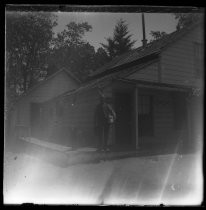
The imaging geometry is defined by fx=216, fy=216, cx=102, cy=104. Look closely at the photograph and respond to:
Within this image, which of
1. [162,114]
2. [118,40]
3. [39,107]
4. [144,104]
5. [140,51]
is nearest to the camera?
[118,40]

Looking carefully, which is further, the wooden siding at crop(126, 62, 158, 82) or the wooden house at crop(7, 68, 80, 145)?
the wooden siding at crop(126, 62, 158, 82)

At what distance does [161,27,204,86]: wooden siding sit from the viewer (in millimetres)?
4570

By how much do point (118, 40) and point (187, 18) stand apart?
123 cm

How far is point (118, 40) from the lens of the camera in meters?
4.05

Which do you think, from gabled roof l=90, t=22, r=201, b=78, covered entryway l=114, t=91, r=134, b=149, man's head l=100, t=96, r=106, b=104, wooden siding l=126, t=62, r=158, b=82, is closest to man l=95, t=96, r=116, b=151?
man's head l=100, t=96, r=106, b=104

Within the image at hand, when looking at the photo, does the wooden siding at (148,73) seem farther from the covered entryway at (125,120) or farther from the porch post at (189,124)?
the porch post at (189,124)

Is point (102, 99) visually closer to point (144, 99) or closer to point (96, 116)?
point (96, 116)

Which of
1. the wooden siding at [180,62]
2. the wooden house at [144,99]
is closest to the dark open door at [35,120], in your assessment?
the wooden house at [144,99]

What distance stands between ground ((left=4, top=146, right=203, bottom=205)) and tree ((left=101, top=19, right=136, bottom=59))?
7.56ft

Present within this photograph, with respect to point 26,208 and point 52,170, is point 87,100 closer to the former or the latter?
point 52,170

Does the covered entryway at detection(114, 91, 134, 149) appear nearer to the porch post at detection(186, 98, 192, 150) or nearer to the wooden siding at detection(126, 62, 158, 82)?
the wooden siding at detection(126, 62, 158, 82)

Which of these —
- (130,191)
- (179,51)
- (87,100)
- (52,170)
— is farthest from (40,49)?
(179,51)

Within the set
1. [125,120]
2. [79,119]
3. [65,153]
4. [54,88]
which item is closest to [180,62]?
[125,120]

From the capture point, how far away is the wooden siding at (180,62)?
4.57 metres
